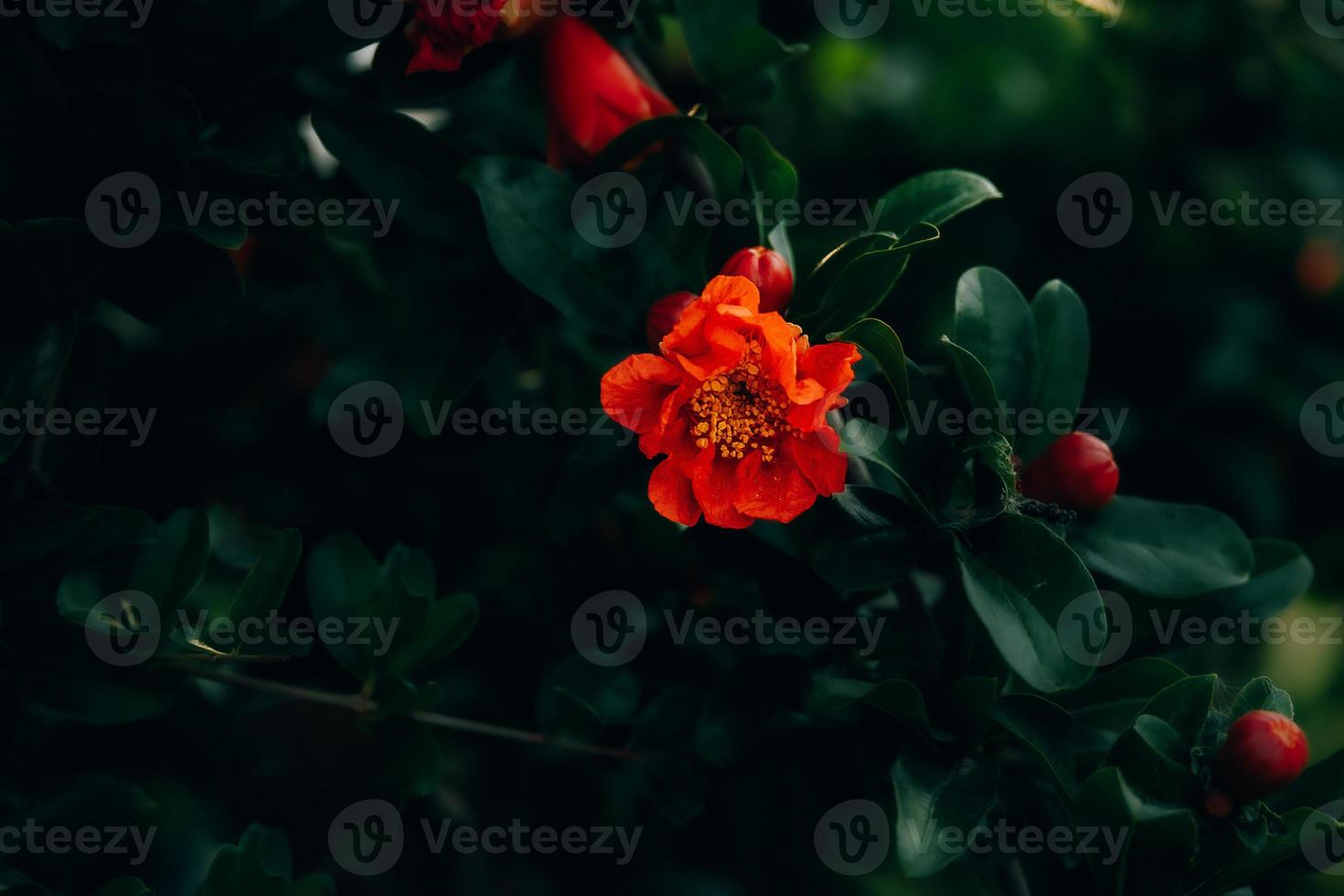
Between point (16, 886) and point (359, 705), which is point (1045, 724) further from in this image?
point (16, 886)

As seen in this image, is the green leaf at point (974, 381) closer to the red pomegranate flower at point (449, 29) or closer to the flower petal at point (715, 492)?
the flower petal at point (715, 492)

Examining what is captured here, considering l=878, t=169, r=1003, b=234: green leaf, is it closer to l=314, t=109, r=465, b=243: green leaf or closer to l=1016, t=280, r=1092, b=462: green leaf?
l=1016, t=280, r=1092, b=462: green leaf

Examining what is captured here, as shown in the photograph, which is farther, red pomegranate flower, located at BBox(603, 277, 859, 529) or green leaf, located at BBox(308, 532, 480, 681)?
green leaf, located at BBox(308, 532, 480, 681)

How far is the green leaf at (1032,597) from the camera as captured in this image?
3.02 ft

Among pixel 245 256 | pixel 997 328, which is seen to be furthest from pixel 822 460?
pixel 245 256

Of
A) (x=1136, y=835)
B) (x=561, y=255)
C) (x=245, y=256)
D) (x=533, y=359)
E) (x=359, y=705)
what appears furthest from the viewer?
(x=245, y=256)

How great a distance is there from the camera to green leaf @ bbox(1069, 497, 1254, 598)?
3.49ft

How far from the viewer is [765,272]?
96cm

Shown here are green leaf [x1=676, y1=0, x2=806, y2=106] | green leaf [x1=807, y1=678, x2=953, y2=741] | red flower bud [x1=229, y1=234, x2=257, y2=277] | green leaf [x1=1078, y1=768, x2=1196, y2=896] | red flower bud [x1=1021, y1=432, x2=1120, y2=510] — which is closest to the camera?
green leaf [x1=1078, y1=768, x2=1196, y2=896]

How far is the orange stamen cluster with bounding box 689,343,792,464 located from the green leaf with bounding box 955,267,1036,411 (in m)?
0.21

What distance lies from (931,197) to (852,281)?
0.16 m

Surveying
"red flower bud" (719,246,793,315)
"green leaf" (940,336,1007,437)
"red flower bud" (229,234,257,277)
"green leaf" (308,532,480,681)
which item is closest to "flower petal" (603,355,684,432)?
"red flower bud" (719,246,793,315)

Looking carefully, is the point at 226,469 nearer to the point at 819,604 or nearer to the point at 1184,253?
the point at 819,604

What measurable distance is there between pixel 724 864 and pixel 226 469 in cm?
93
